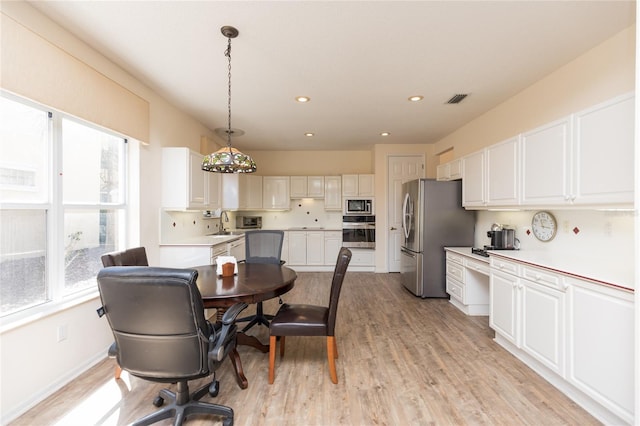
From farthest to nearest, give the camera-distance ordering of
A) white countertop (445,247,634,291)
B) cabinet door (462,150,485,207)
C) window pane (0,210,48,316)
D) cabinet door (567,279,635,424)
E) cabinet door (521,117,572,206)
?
cabinet door (462,150,485,207) → cabinet door (521,117,572,206) → window pane (0,210,48,316) → white countertop (445,247,634,291) → cabinet door (567,279,635,424)

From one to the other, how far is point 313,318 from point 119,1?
2577 millimetres

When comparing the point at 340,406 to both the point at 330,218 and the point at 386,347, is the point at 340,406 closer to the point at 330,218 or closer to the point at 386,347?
the point at 386,347

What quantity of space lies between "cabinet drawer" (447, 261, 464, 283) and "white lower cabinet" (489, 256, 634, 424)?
102cm

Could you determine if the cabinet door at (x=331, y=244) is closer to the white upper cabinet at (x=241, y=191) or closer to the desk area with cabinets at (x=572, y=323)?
the white upper cabinet at (x=241, y=191)

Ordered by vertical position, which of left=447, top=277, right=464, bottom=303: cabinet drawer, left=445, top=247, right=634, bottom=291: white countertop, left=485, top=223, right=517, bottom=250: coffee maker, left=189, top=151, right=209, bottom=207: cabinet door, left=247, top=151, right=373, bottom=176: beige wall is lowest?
left=447, top=277, right=464, bottom=303: cabinet drawer

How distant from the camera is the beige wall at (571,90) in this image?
7.13ft

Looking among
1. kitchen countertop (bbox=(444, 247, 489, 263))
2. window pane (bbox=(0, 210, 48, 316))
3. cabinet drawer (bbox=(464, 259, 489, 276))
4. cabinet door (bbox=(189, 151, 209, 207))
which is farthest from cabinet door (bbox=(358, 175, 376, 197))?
window pane (bbox=(0, 210, 48, 316))

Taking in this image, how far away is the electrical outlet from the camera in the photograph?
7.01ft

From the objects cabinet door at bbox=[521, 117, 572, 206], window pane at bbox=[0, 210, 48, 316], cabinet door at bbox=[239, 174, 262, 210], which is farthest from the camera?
cabinet door at bbox=[239, 174, 262, 210]

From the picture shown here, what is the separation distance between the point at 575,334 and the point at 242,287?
235 cm

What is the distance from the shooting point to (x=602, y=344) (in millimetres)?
1760

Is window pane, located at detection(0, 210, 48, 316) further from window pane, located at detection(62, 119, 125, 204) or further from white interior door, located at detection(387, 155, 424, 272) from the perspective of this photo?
white interior door, located at detection(387, 155, 424, 272)

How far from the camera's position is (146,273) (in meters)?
1.39

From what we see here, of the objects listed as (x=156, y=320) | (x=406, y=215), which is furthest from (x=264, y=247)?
(x=406, y=215)
